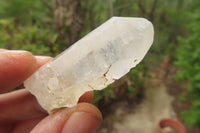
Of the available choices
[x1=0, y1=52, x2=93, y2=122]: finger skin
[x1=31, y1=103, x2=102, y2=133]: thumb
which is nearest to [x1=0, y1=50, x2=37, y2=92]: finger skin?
[x1=0, y1=52, x2=93, y2=122]: finger skin

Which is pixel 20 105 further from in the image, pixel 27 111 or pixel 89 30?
pixel 89 30

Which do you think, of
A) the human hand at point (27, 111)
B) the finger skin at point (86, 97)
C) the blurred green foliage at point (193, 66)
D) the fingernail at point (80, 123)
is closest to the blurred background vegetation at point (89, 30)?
the blurred green foliage at point (193, 66)

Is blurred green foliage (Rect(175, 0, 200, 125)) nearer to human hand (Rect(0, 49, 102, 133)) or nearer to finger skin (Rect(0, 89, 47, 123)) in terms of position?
human hand (Rect(0, 49, 102, 133))

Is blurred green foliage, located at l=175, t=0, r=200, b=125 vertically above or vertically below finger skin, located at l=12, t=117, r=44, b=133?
below

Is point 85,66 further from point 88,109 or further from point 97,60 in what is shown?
point 88,109

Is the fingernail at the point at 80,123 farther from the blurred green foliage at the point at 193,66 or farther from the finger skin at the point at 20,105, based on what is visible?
the blurred green foliage at the point at 193,66

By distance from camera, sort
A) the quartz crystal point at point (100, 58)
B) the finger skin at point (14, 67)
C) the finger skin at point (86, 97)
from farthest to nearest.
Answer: the finger skin at point (86, 97) → the finger skin at point (14, 67) → the quartz crystal point at point (100, 58)

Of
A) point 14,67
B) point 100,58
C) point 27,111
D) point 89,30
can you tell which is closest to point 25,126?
point 27,111
